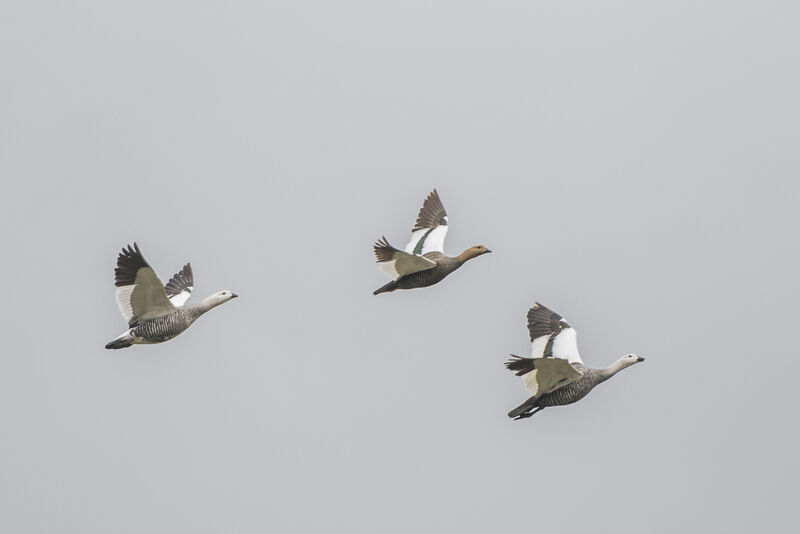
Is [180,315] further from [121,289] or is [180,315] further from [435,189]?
[435,189]

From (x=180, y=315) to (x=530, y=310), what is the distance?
380 inches

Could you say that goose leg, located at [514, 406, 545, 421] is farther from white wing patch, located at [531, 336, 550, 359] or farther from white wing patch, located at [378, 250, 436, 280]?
white wing patch, located at [378, 250, 436, 280]

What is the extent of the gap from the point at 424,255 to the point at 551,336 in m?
5.55

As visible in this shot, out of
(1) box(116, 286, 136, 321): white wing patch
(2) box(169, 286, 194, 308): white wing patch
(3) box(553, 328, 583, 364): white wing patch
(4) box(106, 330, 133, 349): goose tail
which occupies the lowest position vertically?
(3) box(553, 328, 583, 364): white wing patch

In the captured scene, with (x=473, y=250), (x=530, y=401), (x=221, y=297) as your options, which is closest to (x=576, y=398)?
(x=530, y=401)

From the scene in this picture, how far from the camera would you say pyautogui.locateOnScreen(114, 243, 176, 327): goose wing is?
123ft

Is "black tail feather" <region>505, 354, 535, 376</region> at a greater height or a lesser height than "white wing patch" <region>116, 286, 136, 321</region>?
lesser

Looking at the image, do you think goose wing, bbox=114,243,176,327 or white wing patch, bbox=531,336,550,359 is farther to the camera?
white wing patch, bbox=531,336,550,359

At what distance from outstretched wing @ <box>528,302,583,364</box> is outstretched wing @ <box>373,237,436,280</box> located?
3308 millimetres

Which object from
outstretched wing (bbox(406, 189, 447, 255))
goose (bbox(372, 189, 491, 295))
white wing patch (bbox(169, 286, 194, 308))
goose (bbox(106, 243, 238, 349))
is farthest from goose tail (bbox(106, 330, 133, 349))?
outstretched wing (bbox(406, 189, 447, 255))

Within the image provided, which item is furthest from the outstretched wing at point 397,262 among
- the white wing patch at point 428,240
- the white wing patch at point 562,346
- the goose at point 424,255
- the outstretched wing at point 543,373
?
the outstretched wing at point 543,373

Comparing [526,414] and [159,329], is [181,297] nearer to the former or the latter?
[159,329]

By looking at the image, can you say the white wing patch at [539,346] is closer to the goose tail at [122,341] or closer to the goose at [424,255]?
the goose at [424,255]

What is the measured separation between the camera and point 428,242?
4516 centimetres
